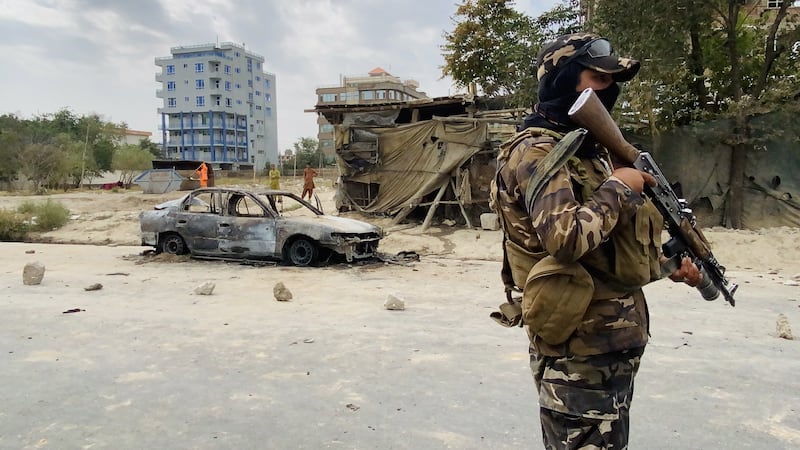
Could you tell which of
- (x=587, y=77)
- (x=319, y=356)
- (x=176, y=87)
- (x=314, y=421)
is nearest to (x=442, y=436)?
(x=314, y=421)

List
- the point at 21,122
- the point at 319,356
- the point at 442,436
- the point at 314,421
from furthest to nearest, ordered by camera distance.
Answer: the point at 21,122 < the point at 319,356 < the point at 314,421 < the point at 442,436

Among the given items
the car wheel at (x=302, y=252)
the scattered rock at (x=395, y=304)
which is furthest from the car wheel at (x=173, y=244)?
the scattered rock at (x=395, y=304)

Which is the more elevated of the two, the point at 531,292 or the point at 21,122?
the point at 21,122

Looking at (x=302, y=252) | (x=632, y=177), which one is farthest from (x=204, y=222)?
(x=632, y=177)

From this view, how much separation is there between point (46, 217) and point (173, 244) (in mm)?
7543

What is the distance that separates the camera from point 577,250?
5.03 feet

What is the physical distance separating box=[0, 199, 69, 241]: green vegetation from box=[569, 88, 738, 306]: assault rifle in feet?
54.5

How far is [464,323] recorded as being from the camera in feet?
18.2

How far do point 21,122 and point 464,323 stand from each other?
50.3m

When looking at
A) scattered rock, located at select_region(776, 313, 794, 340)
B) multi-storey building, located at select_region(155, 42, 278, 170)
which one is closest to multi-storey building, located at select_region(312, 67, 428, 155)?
multi-storey building, located at select_region(155, 42, 278, 170)

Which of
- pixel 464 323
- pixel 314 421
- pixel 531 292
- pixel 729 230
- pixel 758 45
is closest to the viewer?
pixel 531 292

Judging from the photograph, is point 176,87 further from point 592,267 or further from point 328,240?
point 592,267

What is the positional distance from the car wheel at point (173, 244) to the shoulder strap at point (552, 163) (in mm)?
9642

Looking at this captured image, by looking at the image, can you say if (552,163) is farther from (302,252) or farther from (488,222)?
(488,222)
